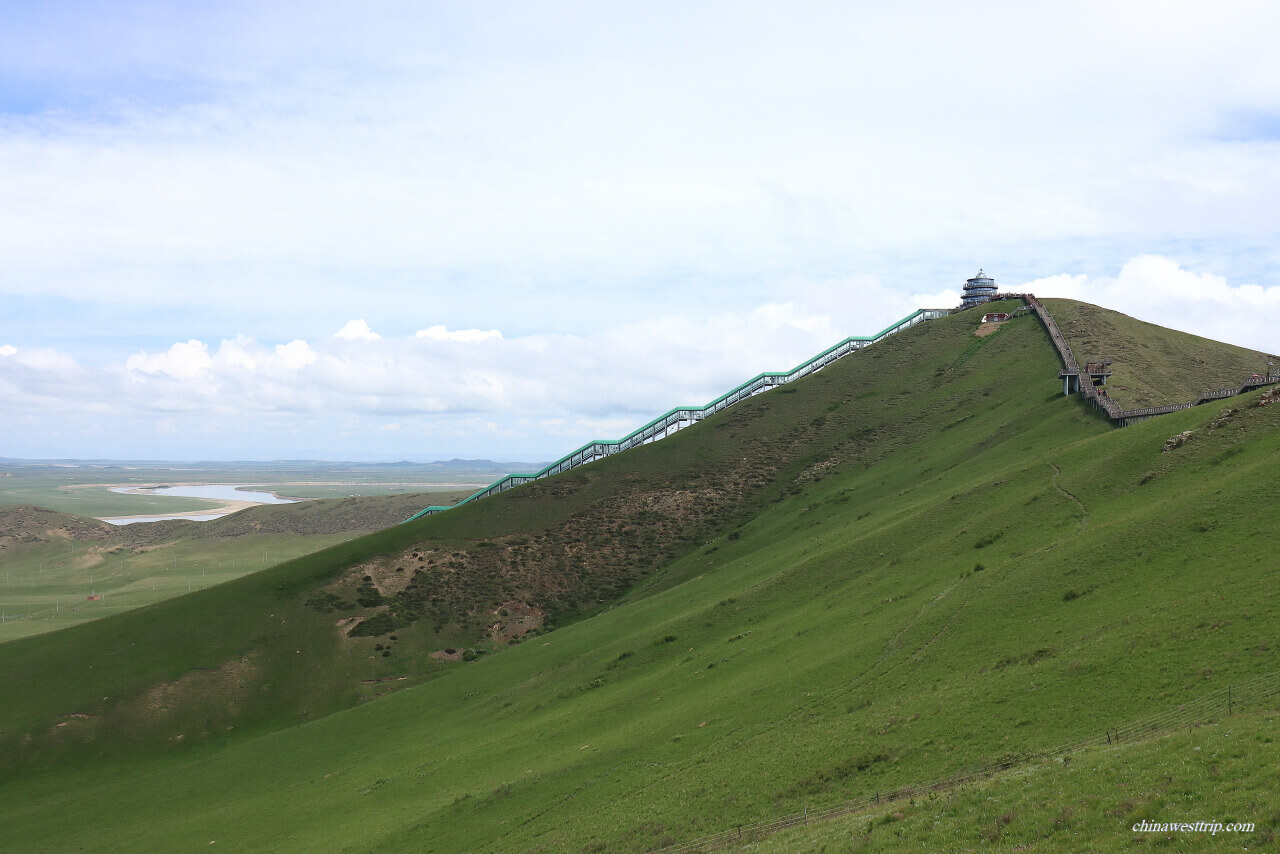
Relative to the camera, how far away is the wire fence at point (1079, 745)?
25141 mm

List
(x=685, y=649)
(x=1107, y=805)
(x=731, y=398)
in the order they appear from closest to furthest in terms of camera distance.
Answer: (x=1107, y=805)
(x=685, y=649)
(x=731, y=398)

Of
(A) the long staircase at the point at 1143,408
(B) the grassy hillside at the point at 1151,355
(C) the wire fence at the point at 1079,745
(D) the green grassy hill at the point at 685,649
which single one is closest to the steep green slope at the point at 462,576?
(D) the green grassy hill at the point at 685,649

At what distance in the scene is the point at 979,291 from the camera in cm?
16275

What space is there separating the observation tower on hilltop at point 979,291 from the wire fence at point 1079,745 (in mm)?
145695

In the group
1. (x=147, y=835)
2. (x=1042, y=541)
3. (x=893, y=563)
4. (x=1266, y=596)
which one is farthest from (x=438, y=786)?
(x=1266, y=596)

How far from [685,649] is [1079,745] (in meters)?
32.4

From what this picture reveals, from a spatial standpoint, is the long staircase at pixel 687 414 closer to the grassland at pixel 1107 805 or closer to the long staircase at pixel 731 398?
the long staircase at pixel 731 398

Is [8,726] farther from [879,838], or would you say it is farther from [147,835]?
[879,838]

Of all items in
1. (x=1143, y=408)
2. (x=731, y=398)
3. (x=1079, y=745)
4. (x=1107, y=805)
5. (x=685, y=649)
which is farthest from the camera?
(x=731, y=398)

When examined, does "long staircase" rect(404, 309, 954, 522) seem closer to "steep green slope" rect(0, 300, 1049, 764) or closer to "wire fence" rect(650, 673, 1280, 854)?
"steep green slope" rect(0, 300, 1049, 764)

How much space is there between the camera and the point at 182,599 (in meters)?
87.1

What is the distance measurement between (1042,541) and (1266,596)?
16.0 metres

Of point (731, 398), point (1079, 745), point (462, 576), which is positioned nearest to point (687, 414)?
point (731, 398)

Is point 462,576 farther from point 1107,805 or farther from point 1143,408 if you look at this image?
point 1107,805
